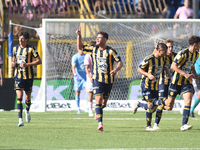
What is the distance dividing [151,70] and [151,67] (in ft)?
0.18

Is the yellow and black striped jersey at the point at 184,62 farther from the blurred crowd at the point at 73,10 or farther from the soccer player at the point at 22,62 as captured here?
the blurred crowd at the point at 73,10

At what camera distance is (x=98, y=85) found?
7820mm

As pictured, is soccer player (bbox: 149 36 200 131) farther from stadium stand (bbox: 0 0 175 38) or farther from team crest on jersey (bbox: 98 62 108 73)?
stadium stand (bbox: 0 0 175 38)

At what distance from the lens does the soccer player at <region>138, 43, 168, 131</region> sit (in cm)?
782

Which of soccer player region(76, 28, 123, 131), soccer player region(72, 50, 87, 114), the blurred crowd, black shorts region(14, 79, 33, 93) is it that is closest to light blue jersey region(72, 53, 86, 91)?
soccer player region(72, 50, 87, 114)

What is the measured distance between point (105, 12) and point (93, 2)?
4.38ft

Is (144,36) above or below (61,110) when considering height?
above

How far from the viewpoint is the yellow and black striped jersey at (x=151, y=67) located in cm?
785

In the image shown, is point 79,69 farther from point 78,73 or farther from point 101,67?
point 101,67

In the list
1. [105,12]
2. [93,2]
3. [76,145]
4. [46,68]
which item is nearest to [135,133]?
[76,145]

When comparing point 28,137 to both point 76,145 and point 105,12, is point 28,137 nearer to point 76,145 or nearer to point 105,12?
point 76,145

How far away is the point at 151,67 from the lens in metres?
7.88

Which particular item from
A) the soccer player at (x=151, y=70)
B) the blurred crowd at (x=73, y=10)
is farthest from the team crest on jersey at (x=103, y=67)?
the blurred crowd at (x=73, y=10)

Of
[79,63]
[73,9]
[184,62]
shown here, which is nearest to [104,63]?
[184,62]
